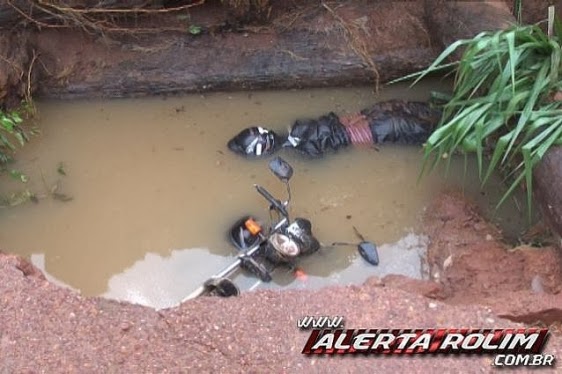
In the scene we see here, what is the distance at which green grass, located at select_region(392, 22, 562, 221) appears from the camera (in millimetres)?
3348

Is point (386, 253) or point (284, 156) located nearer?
point (386, 253)

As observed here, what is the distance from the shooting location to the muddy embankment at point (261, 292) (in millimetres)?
2797

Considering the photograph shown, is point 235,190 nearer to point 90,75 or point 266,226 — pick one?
point 266,226

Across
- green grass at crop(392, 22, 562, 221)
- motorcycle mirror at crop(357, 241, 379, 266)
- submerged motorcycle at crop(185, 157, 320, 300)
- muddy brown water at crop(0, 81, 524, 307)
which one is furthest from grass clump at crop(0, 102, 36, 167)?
green grass at crop(392, 22, 562, 221)

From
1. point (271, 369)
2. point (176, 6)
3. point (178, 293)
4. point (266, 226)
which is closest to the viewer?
point (271, 369)

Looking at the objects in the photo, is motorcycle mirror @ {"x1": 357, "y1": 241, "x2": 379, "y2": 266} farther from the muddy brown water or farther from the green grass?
the green grass

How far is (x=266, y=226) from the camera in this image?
13.4 feet

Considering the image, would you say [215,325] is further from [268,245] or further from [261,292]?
[268,245]

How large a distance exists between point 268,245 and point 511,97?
154 centimetres

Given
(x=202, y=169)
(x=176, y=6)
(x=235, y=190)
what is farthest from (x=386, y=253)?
(x=176, y=6)

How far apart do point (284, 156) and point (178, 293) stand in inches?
47.5

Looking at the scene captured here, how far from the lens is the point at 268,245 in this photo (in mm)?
3717

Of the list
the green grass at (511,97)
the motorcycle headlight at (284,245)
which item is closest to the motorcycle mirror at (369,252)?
the motorcycle headlight at (284,245)

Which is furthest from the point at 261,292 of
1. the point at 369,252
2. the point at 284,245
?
the point at 369,252
